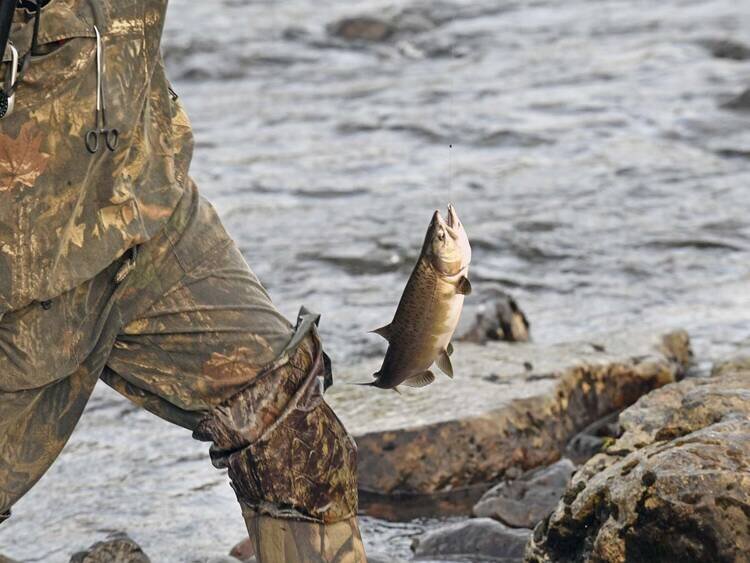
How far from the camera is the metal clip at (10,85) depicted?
11.2ft

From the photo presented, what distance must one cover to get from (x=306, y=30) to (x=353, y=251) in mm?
9554

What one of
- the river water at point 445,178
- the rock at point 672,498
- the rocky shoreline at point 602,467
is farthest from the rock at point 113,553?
the rock at point 672,498

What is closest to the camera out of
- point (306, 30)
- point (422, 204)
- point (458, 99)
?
point (422, 204)

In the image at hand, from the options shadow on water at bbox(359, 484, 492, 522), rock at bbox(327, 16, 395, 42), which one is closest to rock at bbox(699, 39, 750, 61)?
rock at bbox(327, 16, 395, 42)

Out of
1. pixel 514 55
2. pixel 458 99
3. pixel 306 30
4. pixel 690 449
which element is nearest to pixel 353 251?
pixel 458 99

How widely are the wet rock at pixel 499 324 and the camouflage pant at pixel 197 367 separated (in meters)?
3.86

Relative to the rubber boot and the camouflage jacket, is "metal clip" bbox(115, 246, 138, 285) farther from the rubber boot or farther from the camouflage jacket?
the rubber boot

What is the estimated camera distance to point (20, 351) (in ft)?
12.2

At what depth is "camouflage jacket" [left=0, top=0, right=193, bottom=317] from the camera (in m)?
3.55

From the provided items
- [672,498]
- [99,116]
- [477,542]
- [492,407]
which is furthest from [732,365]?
[99,116]

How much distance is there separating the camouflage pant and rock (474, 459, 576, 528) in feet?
6.00

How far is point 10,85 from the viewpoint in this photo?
3.42 m

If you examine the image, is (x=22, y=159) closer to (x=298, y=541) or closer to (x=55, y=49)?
(x=55, y=49)

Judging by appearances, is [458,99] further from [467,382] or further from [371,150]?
[467,382]
